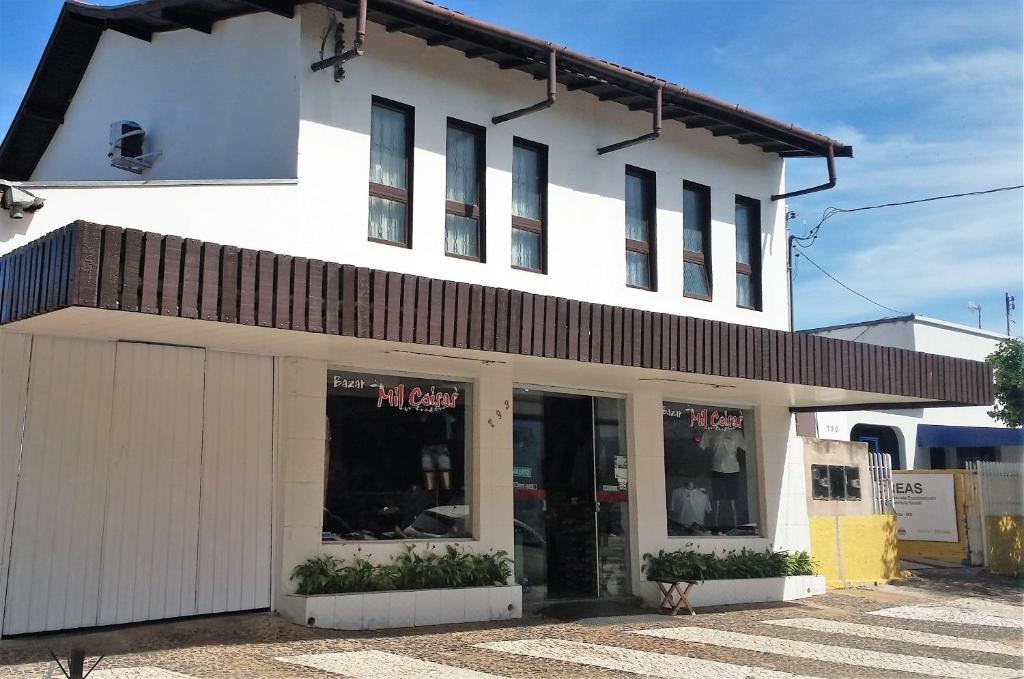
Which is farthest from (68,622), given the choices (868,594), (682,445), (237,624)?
(868,594)

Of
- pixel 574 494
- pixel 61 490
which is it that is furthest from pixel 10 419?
pixel 574 494

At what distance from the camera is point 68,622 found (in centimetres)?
865

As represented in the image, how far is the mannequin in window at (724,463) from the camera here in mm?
14499

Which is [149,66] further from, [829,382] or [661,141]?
[829,382]

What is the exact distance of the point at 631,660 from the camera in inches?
364

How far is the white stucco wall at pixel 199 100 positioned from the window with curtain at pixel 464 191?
215cm

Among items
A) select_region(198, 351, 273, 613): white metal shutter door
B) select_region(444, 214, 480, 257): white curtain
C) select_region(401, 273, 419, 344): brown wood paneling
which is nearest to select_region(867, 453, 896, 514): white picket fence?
select_region(444, 214, 480, 257): white curtain

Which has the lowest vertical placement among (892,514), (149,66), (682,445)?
(892,514)

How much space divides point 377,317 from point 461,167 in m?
3.85

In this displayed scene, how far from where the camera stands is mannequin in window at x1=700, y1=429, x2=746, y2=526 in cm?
1450

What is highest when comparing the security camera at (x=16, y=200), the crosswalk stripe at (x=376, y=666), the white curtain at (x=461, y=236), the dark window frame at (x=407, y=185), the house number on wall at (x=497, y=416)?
the dark window frame at (x=407, y=185)

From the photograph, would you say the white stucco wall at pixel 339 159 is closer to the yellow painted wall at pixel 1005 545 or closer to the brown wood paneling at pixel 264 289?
the brown wood paneling at pixel 264 289

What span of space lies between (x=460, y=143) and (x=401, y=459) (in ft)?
13.0

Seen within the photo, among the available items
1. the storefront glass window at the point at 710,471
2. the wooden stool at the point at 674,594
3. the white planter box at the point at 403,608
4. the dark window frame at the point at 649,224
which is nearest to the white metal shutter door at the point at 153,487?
the white planter box at the point at 403,608
